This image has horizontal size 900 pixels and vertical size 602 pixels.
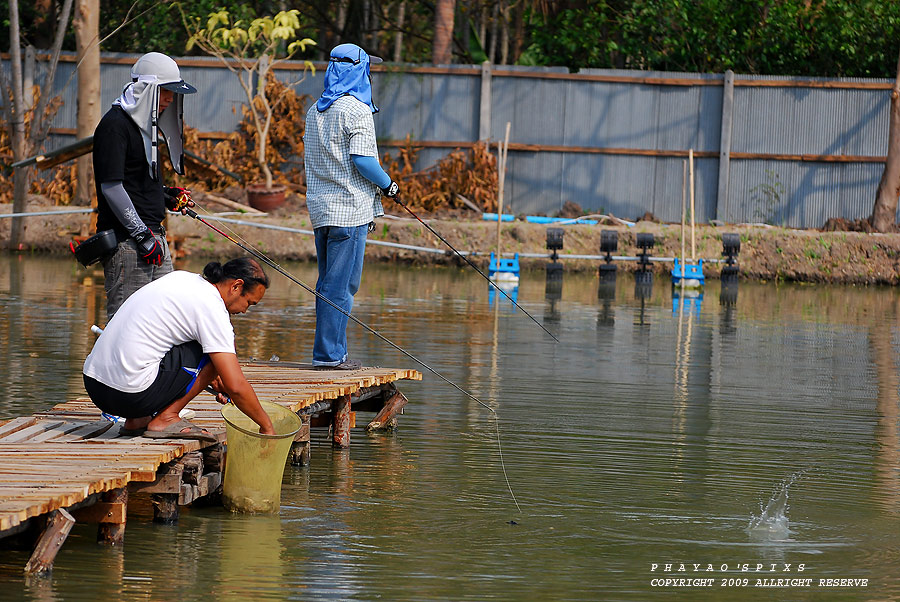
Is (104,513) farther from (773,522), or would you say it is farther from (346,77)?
(346,77)

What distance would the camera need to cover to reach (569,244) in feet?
67.8

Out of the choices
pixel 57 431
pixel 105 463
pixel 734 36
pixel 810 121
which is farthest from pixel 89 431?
pixel 734 36

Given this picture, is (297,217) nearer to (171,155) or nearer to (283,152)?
(283,152)

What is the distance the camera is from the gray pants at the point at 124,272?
689 cm

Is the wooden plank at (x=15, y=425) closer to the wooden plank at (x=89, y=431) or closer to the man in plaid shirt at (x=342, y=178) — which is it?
the wooden plank at (x=89, y=431)

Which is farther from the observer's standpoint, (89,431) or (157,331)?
(89,431)

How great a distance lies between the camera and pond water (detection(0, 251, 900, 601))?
5332 millimetres

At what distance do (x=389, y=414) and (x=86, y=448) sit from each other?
2.66 meters

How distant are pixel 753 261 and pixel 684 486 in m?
13.8

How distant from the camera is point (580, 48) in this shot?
25.3 m

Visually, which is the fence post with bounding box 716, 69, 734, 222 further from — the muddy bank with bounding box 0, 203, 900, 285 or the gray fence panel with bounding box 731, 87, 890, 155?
the muddy bank with bounding box 0, 203, 900, 285

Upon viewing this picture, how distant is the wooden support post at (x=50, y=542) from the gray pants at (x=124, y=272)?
1.95 metres

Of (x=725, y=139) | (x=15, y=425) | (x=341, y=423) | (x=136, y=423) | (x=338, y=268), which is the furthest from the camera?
(x=725, y=139)

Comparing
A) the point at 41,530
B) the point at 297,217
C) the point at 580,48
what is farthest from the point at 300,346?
the point at 580,48
